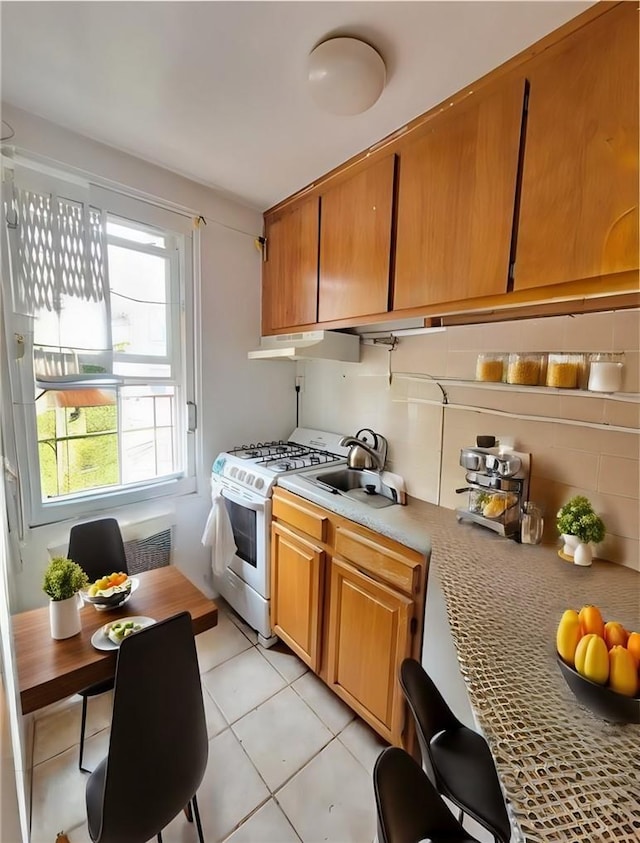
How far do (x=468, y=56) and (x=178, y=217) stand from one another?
1.59 m

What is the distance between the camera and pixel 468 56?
1.18m

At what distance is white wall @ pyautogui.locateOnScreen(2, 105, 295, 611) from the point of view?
78.9 inches

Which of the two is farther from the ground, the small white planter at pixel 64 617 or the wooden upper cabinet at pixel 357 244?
the wooden upper cabinet at pixel 357 244

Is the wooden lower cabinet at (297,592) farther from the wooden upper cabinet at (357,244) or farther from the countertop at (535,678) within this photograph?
the wooden upper cabinet at (357,244)

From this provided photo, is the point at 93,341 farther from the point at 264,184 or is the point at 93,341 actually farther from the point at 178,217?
the point at 264,184

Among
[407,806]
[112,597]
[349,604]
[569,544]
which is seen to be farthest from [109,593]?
[569,544]

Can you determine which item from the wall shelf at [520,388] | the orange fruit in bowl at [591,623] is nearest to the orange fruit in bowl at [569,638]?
the orange fruit in bowl at [591,623]

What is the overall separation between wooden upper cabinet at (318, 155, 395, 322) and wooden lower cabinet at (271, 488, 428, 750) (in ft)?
3.33

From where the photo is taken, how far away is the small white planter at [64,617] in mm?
1117

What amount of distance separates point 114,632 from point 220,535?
3.37 feet

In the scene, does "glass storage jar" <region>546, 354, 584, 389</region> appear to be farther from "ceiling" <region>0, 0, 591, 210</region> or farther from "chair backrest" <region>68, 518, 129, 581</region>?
"chair backrest" <region>68, 518, 129, 581</region>

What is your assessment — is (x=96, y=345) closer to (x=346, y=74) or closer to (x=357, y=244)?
(x=357, y=244)

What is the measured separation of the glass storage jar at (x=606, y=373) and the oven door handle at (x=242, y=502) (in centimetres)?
155

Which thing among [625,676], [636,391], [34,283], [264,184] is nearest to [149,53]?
[264,184]
